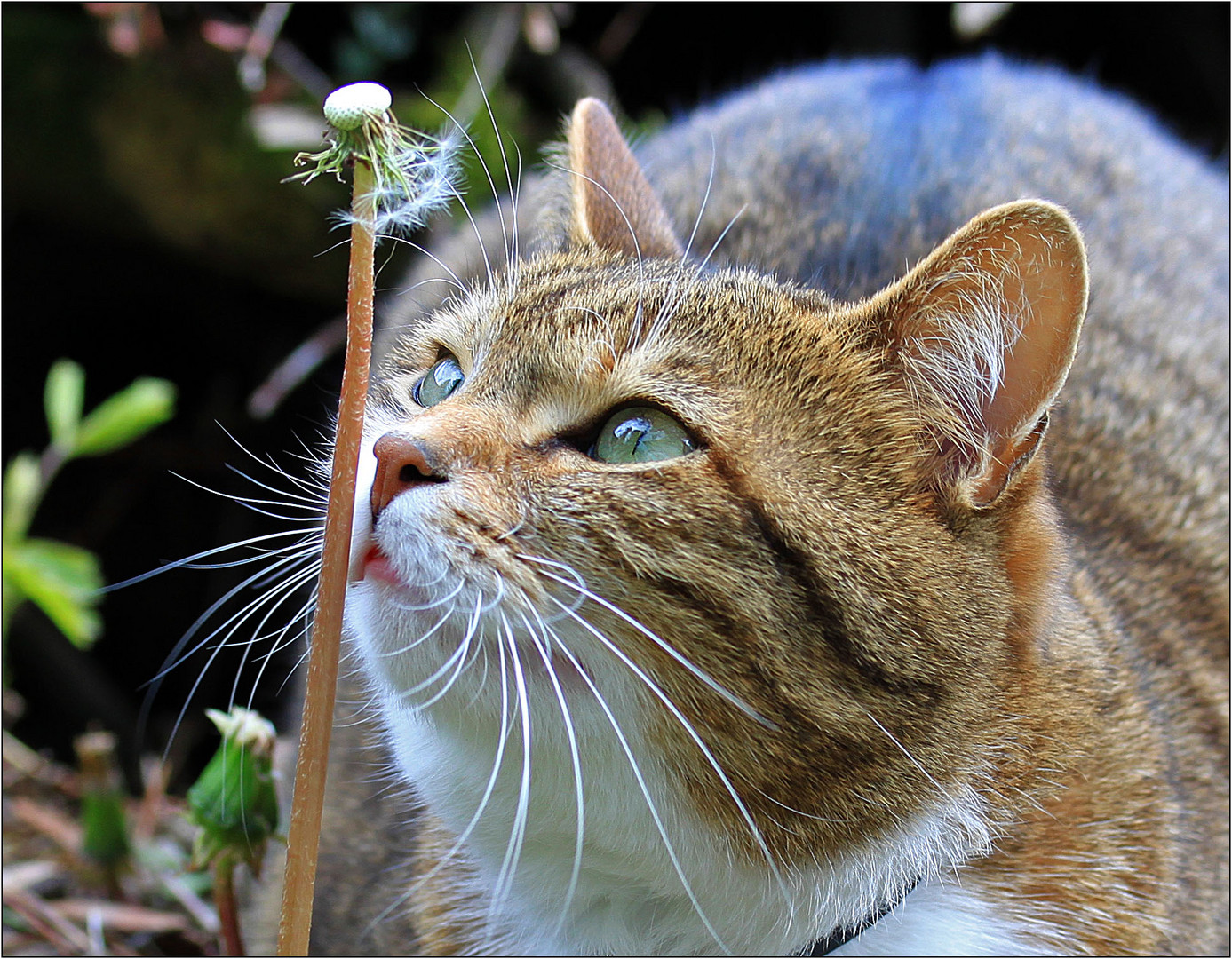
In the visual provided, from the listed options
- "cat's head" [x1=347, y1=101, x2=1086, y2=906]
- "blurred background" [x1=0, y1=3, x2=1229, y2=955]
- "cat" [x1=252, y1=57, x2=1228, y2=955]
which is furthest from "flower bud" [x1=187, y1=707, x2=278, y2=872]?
"blurred background" [x1=0, y1=3, x2=1229, y2=955]

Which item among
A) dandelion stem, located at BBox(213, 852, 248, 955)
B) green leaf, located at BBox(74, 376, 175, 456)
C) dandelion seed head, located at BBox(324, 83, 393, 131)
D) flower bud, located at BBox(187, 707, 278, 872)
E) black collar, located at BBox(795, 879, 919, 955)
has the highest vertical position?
green leaf, located at BBox(74, 376, 175, 456)

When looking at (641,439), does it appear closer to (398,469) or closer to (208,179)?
(398,469)

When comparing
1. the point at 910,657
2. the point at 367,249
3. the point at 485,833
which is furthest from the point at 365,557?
the point at 910,657

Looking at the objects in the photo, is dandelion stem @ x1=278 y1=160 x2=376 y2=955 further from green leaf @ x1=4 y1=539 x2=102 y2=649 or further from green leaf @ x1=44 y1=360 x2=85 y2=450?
green leaf @ x1=44 y1=360 x2=85 y2=450

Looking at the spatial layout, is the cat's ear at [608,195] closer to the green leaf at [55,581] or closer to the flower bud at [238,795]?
the flower bud at [238,795]

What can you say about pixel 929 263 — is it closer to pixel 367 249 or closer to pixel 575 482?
pixel 575 482

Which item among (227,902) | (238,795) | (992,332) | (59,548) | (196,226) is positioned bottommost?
(227,902)

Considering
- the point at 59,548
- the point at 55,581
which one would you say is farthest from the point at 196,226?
the point at 55,581
